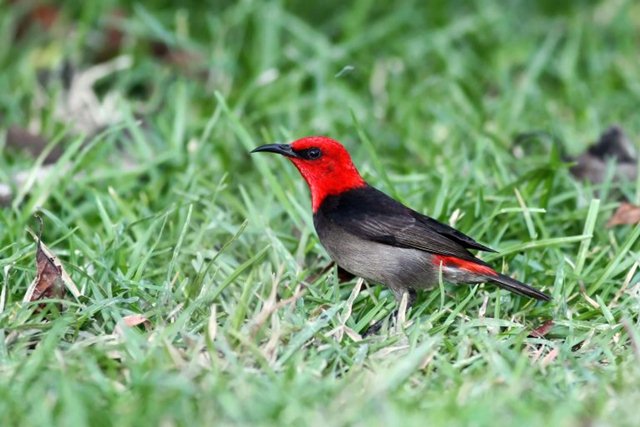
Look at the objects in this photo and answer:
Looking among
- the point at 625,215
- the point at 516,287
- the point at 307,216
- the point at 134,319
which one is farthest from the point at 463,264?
the point at 134,319

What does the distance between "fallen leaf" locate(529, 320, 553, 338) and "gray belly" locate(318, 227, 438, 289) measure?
560mm

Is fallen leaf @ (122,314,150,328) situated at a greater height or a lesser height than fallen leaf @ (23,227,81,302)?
lesser

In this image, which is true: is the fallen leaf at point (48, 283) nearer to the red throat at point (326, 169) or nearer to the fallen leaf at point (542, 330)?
the red throat at point (326, 169)

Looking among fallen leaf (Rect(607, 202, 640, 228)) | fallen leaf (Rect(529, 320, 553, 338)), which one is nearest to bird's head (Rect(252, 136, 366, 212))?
fallen leaf (Rect(529, 320, 553, 338))

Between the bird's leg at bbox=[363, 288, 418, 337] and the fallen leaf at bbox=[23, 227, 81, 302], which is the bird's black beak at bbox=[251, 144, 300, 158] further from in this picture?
the fallen leaf at bbox=[23, 227, 81, 302]

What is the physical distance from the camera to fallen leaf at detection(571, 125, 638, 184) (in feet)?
19.7

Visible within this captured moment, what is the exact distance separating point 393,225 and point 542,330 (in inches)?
34.4

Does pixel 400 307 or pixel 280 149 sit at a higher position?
pixel 280 149

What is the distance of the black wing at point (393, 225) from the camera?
15.9 feet

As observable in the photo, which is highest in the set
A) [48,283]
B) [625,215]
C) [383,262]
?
[48,283]

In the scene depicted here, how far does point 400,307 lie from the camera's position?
4.54 metres

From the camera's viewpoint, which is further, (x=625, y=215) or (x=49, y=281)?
(x=625, y=215)

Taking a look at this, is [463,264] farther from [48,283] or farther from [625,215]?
[48,283]

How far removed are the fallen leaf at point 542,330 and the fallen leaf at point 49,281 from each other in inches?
77.7
